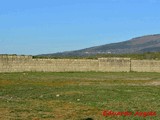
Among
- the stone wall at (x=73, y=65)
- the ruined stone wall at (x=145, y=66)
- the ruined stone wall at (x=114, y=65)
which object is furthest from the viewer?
the ruined stone wall at (x=145, y=66)

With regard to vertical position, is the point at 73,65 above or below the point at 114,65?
above

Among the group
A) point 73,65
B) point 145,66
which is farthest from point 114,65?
point 73,65

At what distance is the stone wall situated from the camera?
56.2 meters

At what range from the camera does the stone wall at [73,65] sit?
5622cm

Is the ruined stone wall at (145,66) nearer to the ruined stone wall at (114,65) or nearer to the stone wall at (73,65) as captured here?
the stone wall at (73,65)

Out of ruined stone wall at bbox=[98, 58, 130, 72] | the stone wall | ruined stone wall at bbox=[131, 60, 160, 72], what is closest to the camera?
the stone wall

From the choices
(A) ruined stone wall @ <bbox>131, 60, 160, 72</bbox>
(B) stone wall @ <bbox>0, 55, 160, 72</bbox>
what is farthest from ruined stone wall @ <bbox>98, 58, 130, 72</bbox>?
(A) ruined stone wall @ <bbox>131, 60, 160, 72</bbox>

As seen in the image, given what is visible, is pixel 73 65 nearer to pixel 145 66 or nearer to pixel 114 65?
pixel 114 65

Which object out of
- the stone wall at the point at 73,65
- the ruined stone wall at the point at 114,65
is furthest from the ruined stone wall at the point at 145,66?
the ruined stone wall at the point at 114,65

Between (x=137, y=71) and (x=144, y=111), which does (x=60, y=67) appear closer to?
(x=137, y=71)

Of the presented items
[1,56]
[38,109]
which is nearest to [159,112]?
[38,109]

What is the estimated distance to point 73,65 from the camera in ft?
203

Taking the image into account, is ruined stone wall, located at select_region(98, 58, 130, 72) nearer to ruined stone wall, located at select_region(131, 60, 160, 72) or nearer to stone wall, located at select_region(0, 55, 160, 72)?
stone wall, located at select_region(0, 55, 160, 72)

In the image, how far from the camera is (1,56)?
5528 cm
